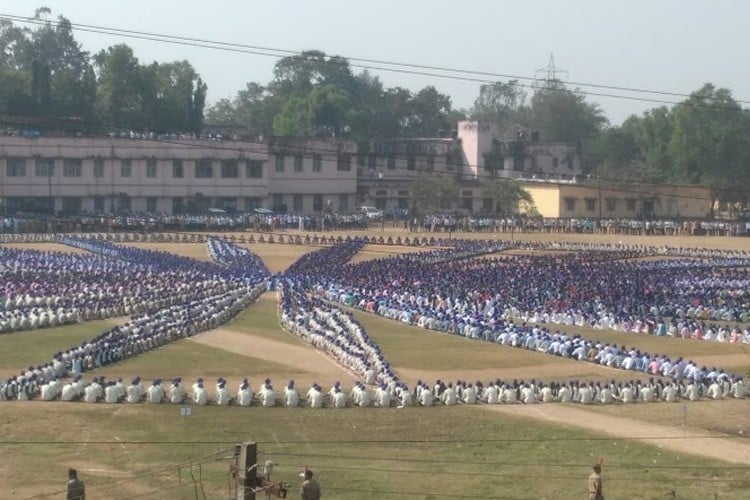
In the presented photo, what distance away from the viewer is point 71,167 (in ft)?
224

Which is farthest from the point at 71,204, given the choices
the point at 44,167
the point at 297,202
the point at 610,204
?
the point at 610,204

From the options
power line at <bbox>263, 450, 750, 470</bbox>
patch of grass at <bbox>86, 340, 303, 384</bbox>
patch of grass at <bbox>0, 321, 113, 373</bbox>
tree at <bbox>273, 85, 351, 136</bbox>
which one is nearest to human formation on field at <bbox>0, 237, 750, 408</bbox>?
patch of grass at <bbox>86, 340, 303, 384</bbox>

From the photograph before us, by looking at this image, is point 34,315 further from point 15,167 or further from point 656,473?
point 15,167

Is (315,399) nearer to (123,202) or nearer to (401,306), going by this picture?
(401,306)

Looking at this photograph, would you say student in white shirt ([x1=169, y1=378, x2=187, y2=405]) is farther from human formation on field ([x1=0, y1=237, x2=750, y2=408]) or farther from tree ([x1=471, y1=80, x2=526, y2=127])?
tree ([x1=471, y1=80, x2=526, y2=127])

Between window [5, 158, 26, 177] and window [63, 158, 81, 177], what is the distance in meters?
2.14

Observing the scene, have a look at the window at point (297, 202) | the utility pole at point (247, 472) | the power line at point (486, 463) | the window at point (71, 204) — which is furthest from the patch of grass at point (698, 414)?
the window at point (297, 202)

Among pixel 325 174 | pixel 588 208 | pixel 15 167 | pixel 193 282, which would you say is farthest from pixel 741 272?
pixel 15 167

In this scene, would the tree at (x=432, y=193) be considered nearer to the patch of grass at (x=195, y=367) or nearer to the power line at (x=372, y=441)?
the patch of grass at (x=195, y=367)

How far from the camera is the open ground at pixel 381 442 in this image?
674 inches

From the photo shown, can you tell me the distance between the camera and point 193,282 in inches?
1615

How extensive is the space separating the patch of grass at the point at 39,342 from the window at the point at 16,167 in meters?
34.6

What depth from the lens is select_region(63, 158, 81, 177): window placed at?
68125 mm

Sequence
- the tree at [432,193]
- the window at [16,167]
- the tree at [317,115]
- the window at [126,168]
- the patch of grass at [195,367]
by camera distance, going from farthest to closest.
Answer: the tree at [317,115]
the tree at [432,193]
the window at [126,168]
the window at [16,167]
the patch of grass at [195,367]
